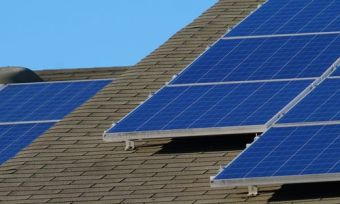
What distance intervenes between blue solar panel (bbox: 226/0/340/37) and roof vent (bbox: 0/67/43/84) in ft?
19.8

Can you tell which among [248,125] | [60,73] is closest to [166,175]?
[248,125]

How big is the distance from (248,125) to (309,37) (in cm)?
358

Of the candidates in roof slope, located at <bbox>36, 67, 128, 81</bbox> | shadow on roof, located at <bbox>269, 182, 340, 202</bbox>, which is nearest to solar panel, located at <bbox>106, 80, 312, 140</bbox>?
shadow on roof, located at <bbox>269, 182, 340, 202</bbox>

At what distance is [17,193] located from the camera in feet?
104

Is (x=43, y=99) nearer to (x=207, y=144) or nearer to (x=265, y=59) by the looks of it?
(x=265, y=59)

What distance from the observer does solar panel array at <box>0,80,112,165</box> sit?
3572 cm

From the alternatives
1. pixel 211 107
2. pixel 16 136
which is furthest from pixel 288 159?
pixel 16 136

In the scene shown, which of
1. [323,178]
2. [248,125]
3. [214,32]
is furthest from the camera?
[214,32]

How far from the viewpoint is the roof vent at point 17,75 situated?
39500mm

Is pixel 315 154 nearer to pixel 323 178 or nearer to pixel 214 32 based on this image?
pixel 323 178

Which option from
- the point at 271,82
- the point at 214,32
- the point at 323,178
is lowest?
the point at 323,178

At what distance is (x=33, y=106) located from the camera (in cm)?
3719

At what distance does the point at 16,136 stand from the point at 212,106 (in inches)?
202

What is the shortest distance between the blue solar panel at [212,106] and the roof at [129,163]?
1.81 ft
